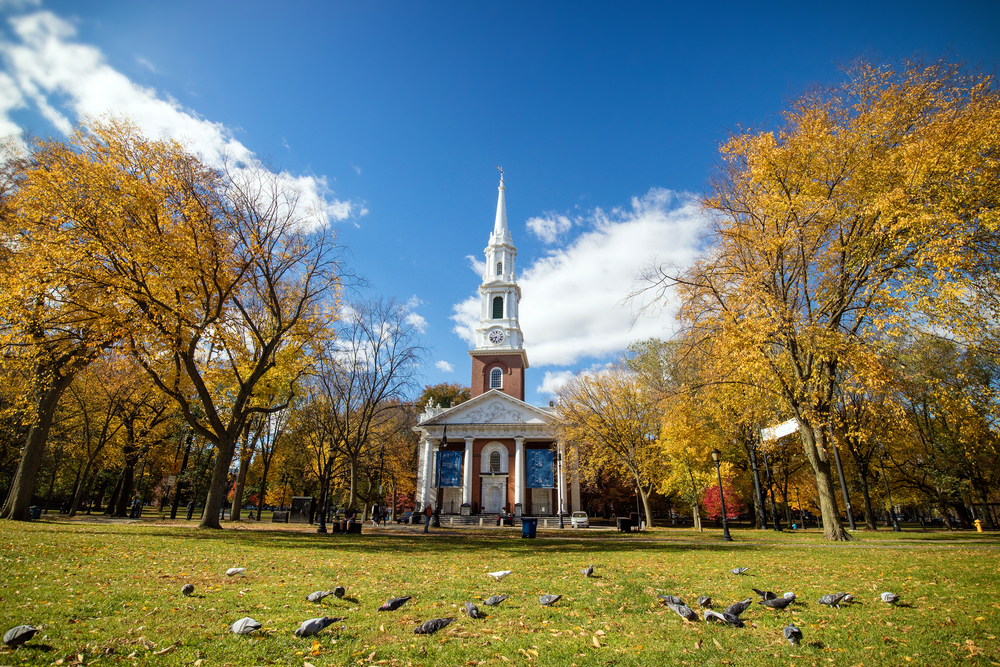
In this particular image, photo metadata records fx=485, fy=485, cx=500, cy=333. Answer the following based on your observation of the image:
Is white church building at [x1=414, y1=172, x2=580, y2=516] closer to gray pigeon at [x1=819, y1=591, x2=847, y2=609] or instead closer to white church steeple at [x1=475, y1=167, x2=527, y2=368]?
white church steeple at [x1=475, y1=167, x2=527, y2=368]

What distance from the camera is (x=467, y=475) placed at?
41312 millimetres

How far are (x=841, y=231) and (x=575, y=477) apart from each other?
2738 centimetres

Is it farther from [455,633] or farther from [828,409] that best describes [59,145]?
[828,409]

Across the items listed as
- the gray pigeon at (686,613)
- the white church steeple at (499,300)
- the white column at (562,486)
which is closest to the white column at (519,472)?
the white column at (562,486)

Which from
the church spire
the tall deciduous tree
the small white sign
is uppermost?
the church spire

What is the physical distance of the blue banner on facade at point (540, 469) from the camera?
1608 inches

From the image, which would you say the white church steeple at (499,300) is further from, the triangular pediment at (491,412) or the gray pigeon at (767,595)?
the gray pigeon at (767,595)

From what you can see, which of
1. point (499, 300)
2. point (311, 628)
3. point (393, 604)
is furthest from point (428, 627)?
point (499, 300)

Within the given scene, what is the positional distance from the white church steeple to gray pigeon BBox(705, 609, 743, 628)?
42.1 metres

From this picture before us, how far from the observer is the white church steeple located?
48.0 m

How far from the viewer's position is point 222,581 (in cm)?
649

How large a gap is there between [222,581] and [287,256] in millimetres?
12418

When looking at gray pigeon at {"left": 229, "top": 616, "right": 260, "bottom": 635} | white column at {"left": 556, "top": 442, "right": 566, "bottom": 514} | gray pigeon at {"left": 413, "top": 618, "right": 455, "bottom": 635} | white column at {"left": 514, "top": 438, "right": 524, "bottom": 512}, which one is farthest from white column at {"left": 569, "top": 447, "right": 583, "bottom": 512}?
gray pigeon at {"left": 229, "top": 616, "right": 260, "bottom": 635}

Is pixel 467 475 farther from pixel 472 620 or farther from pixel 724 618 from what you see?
pixel 724 618
